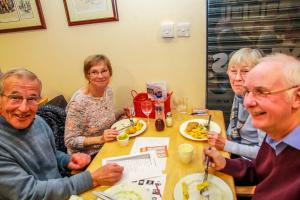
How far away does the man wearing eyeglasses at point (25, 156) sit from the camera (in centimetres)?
99

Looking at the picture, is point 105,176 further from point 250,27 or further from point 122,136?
point 250,27

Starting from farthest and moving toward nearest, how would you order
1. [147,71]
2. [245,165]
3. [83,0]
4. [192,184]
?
[147,71] → [83,0] → [245,165] → [192,184]

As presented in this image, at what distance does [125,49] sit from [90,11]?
1.47 ft

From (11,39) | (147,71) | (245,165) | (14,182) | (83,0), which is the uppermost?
(83,0)

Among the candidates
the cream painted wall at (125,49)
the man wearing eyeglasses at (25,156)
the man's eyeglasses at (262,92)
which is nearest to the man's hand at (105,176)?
the man wearing eyeglasses at (25,156)

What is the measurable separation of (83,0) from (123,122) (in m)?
1.15

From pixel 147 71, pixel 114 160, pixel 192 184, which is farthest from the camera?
pixel 147 71

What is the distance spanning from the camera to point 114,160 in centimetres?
129

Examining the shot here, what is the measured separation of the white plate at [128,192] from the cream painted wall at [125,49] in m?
1.31

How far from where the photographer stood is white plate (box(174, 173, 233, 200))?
0.97 meters

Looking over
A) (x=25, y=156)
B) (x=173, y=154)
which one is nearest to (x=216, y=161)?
(x=173, y=154)

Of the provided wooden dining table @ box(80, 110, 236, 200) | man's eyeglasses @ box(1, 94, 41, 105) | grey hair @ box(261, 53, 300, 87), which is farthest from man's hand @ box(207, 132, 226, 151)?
man's eyeglasses @ box(1, 94, 41, 105)

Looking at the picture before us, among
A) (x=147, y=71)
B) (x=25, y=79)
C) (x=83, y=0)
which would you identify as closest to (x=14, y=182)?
(x=25, y=79)

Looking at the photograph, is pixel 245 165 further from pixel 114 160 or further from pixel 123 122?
pixel 123 122
